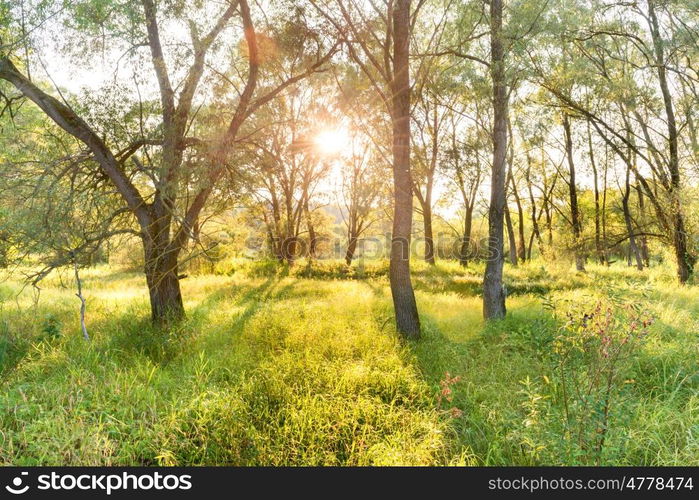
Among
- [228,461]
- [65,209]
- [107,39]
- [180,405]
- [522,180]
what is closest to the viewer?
[228,461]

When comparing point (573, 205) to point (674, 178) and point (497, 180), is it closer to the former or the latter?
point (674, 178)

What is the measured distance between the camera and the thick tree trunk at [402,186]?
26.4ft

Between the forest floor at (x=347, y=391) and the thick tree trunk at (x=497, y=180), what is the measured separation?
66cm

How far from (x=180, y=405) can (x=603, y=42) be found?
19.3m

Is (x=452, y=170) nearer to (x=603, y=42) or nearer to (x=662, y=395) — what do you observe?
(x=603, y=42)

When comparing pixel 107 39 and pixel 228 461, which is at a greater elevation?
pixel 107 39

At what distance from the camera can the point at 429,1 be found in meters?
14.8

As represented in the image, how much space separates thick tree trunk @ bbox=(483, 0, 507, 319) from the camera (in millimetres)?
9047

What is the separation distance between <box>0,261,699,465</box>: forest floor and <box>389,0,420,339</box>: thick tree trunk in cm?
52

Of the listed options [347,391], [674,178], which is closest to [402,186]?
[347,391]

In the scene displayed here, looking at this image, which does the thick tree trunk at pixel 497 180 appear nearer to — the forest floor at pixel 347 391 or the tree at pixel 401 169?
the forest floor at pixel 347 391

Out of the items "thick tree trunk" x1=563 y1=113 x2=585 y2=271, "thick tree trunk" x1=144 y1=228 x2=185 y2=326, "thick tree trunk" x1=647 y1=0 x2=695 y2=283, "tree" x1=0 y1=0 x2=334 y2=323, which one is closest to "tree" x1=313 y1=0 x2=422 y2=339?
"tree" x1=0 y1=0 x2=334 y2=323

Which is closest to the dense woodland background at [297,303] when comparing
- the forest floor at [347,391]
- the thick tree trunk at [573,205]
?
the forest floor at [347,391]
